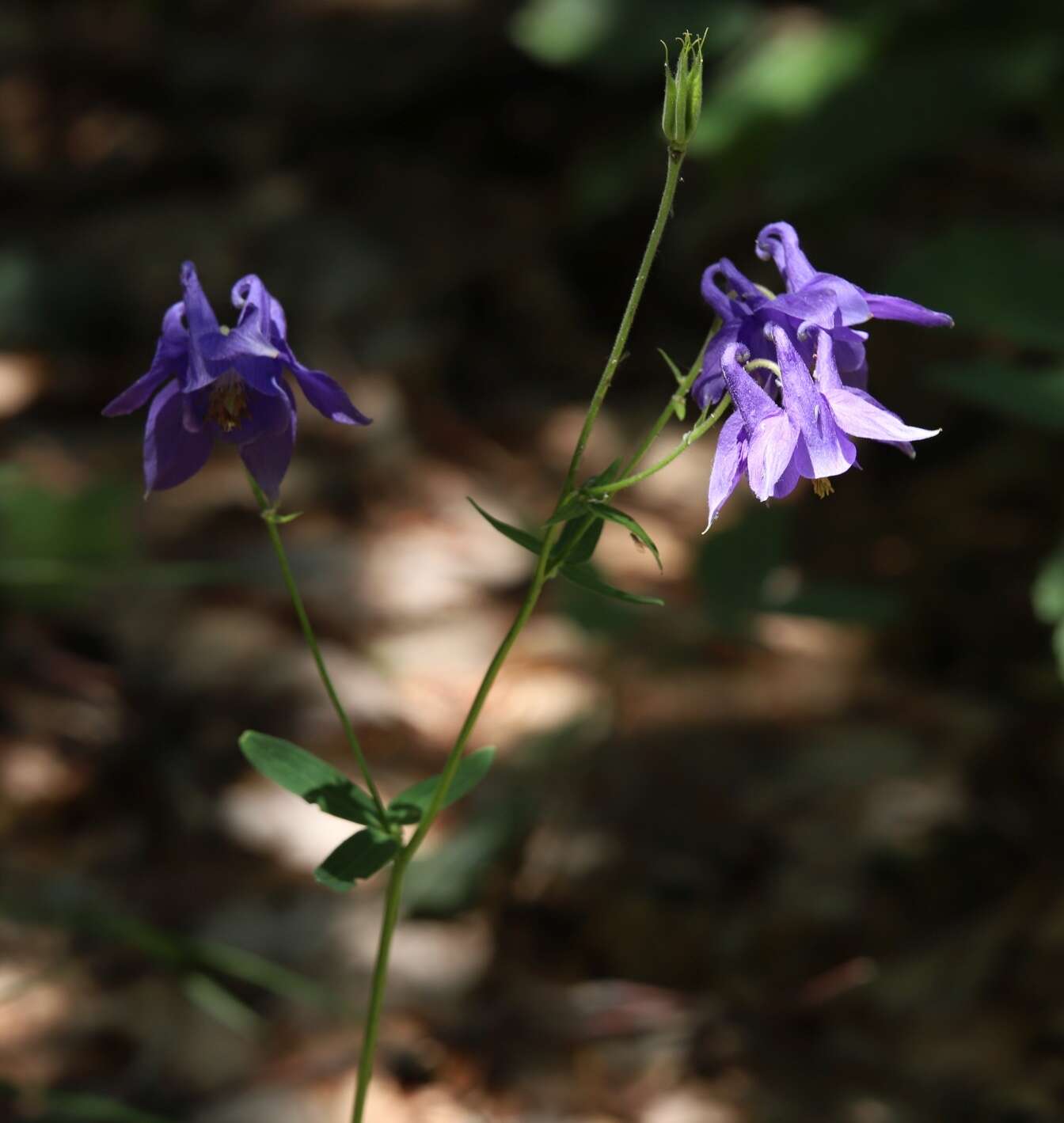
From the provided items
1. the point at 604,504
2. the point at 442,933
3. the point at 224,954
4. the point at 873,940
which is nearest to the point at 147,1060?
the point at 224,954

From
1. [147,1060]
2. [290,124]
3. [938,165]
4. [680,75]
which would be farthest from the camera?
[290,124]

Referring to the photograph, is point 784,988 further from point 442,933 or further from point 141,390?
point 141,390

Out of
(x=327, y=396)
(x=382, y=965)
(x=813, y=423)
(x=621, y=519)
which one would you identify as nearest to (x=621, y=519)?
(x=621, y=519)

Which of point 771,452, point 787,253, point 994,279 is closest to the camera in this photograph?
point 771,452

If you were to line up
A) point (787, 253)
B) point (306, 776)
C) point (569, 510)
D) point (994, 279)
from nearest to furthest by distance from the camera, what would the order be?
point (569, 510)
point (787, 253)
point (306, 776)
point (994, 279)

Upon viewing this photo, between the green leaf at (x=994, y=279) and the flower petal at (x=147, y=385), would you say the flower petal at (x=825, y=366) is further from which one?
the green leaf at (x=994, y=279)

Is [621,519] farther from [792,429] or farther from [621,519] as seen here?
[792,429]

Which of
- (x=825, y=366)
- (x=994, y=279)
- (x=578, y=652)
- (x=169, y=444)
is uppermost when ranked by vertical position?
(x=994, y=279)
